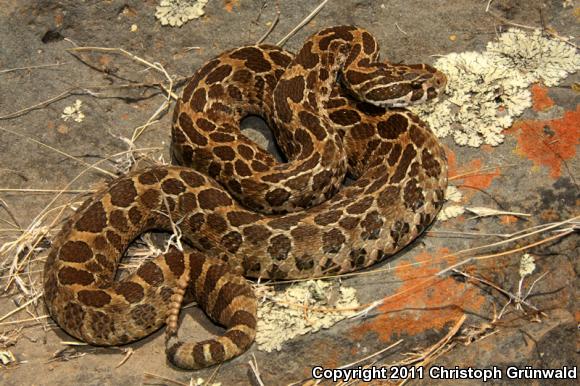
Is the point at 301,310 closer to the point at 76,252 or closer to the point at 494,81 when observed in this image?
the point at 76,252

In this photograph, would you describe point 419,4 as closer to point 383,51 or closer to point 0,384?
point 383,51

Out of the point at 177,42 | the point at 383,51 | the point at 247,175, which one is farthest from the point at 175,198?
the point at 383,51

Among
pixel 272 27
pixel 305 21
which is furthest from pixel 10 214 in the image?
pixel 305 21

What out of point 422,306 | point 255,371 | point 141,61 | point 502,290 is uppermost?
point 141,61

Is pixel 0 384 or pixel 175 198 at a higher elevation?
pixel 175 198

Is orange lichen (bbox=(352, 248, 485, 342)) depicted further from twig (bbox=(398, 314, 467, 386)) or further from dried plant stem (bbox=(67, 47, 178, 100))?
dried plant stem (bbox=(67, 47, 178, 100))

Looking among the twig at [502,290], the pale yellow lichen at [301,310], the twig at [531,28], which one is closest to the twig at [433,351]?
the twig at [502,290]
